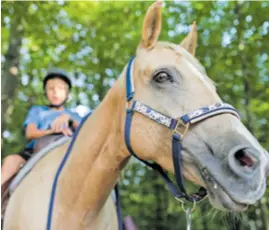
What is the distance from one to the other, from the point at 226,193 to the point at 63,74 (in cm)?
268

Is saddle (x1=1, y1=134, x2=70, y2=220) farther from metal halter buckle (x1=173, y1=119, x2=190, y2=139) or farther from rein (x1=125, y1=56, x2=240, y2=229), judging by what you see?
metal halter buckle (x1=173, y1=119, x2=190, y2=139)

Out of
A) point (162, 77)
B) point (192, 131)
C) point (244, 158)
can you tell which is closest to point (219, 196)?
point (244, 158)

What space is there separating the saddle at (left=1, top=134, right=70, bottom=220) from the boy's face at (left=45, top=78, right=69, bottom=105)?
57 cm

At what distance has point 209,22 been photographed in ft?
27.9

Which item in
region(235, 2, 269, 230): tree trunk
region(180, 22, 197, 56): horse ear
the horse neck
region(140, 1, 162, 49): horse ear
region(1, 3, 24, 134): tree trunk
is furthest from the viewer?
region(1, 3, 24, 134): tree trunk

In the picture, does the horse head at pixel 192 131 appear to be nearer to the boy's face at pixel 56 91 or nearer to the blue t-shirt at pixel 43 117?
→ the blue t-shirt at pixel 43 117

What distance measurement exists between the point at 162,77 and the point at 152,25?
1.21 ft

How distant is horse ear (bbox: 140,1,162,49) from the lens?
265 cm

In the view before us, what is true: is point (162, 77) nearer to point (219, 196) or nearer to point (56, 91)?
point (219, 196)

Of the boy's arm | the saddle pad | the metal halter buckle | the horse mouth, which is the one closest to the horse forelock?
the metal halter buckle

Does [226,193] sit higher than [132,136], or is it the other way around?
[132,136]

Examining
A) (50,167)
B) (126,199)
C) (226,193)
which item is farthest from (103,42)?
(126,199)

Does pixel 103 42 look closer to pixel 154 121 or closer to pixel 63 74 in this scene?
pixel 63 74

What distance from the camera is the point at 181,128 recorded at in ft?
7.84
